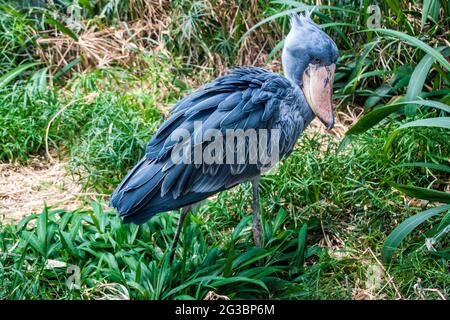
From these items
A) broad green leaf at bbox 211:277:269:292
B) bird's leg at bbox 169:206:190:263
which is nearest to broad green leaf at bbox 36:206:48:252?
bird's leg at bbox 169:206:190:263

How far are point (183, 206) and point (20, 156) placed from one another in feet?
5.88

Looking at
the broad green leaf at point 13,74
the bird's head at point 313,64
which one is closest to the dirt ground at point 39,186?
the broad green leaf at point 13,74

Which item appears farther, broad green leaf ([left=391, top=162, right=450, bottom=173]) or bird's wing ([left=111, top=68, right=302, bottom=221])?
broad green leaf ([left=391, top=162, right=450, bottom=173])

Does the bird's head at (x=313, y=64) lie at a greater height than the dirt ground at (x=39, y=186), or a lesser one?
greater

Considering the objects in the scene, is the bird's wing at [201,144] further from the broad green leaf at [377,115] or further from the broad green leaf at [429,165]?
the broad green leaf at [429,165]

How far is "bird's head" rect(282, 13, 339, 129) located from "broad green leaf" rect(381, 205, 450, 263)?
627 millimetres

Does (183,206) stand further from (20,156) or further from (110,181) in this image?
(20,156)

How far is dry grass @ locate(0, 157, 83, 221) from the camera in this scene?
4484 millimetres

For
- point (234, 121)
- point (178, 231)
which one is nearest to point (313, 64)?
point (234, 121)

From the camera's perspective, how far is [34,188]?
4707 mm

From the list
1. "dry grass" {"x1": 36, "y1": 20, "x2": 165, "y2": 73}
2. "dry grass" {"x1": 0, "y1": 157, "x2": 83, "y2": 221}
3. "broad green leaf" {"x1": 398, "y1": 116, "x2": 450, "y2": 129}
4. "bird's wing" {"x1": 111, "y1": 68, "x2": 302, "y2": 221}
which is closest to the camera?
"bird's wing" {"x1": 111, "y1": 68, "x2": 302, "y2": 221}

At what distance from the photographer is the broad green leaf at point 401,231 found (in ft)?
12.3

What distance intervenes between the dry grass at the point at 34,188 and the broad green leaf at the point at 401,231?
180cm

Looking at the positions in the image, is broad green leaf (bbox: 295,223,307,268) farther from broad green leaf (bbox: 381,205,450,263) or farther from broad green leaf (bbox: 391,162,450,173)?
broad green leaf (bbox: 391,162,450,173)
